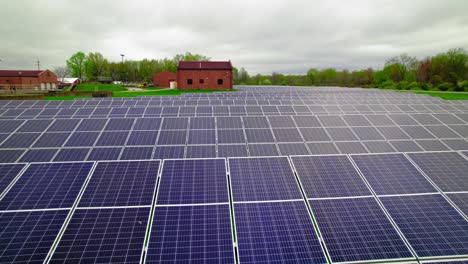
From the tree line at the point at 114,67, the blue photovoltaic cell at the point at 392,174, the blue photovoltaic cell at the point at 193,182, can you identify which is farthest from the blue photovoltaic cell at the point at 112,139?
the tree line at the point at 114,67

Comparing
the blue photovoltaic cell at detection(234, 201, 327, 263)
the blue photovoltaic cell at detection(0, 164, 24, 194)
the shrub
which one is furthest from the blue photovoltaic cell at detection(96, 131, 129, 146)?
the shrub

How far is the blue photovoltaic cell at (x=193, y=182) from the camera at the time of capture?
8273 millimetres

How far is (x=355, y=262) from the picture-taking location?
21.4 ft

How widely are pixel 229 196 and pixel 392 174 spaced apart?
22.2 feet

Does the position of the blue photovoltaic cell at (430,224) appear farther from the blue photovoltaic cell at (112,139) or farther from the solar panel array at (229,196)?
the blue photovoltaic cell at (112,139)

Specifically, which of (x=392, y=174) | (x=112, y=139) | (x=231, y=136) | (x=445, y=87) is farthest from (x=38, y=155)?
(x=445, y=87)

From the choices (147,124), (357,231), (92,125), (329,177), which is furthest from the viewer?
(147,124)

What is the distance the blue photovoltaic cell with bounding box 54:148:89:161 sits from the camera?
10.9 metres

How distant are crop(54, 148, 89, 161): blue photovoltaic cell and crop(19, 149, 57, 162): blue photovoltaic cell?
0.31 meters

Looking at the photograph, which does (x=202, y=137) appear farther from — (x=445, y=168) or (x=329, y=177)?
(x=445, y=168)

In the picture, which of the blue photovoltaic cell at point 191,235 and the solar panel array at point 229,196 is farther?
the solar panel array at point 229,196

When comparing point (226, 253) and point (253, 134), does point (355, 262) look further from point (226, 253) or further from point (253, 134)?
point (253, 134)

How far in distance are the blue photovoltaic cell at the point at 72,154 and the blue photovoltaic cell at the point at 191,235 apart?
5.87 meters

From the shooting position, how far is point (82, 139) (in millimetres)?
12492
